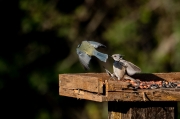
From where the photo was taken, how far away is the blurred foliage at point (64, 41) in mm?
9312

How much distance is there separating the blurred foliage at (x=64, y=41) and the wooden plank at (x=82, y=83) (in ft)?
17.0

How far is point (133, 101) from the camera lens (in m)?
3.46

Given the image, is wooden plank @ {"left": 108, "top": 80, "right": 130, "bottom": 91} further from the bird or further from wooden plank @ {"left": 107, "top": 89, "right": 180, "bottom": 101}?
the bird

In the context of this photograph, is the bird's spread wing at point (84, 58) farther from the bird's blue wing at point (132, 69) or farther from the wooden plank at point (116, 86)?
the wooden plank at point (116, 86)

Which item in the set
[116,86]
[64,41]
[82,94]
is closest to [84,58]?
[82,94]

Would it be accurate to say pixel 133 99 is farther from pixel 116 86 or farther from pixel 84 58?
pixel 84 58

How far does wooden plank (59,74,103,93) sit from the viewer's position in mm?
3557

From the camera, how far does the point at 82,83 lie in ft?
12.4

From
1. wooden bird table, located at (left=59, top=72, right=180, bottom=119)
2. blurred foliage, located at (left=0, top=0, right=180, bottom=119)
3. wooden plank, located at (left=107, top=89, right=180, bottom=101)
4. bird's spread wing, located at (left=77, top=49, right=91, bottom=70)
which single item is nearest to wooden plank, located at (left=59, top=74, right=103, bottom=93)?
wooden bird table, located at (left=59, top=72, right=180, bottom=119)

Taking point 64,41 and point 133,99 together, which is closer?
point 133,99

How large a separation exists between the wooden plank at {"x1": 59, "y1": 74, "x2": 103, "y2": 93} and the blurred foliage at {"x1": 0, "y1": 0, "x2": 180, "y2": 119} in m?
5.17

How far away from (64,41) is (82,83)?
594 centimetres

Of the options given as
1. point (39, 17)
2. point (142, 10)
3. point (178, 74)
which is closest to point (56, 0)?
point (39, 17)

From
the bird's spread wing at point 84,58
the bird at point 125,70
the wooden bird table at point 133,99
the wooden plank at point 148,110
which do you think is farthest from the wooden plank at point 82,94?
the bird's spread wing at point 84,58
